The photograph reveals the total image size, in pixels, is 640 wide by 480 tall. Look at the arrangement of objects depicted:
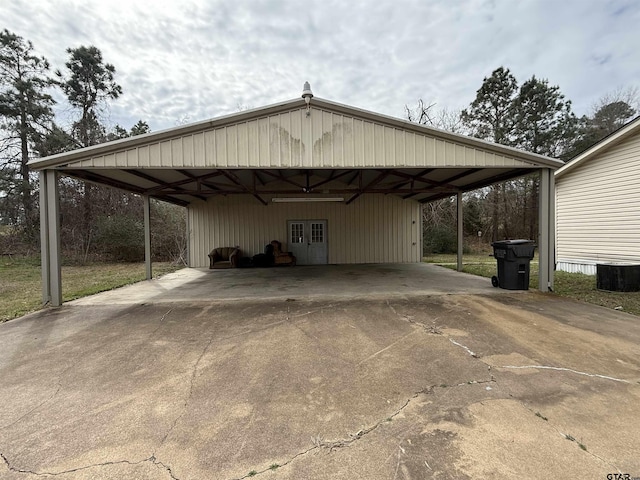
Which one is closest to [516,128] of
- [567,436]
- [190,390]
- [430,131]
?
[430,131]

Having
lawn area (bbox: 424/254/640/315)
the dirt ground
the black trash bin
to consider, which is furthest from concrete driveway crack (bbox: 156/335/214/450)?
lawn area (bbox: 424/254/640/315)

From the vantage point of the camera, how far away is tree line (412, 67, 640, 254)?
19.0m

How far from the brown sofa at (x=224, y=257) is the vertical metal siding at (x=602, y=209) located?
10.8 m

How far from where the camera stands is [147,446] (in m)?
1.83

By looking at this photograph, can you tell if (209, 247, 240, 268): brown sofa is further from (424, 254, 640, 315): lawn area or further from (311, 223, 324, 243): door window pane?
(424, 254, 640, 315): lawn area

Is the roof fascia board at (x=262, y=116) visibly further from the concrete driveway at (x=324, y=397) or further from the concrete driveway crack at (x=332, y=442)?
the concrete driveway crack at (x=332, y=442)

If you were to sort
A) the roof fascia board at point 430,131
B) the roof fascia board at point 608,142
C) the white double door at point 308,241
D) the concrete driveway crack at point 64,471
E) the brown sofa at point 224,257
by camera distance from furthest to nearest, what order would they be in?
the white double door at point 308,241
the brown sofa at point 224,257
the roof fascia board at point 608,142
the roof fascia board at point 430,131
the concrete driveway crack at point 64,471

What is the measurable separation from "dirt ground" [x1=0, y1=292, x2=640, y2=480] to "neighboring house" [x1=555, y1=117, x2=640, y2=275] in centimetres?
460

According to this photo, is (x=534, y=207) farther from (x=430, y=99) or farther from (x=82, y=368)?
(x=82, y=368)

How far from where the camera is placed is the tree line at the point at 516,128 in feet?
62.2

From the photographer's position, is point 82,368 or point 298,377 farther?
point 82,368

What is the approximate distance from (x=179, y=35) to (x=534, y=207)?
72.8 feet

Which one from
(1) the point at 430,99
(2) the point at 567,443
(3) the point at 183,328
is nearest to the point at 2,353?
(3) the point at 183,328

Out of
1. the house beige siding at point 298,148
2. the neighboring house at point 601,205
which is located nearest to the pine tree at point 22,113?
the house beige siding at point 298,148
